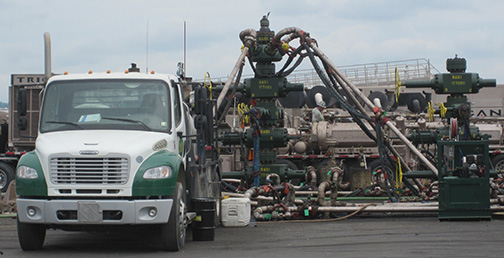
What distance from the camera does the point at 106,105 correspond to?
11555 mm

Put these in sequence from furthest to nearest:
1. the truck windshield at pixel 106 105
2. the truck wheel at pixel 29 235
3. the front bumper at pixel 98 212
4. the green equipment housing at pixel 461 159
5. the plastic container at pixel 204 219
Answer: the green equipment housing at pixel 461 159 → the plastic container at pixel 204 219 → the truck windshield at pixel 106 105 → the truck wheel at pixel 29 235 → the front bumper at pixel 98 212

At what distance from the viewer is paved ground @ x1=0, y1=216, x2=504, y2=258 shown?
10.7 meters

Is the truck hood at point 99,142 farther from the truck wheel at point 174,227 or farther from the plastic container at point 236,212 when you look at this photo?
the plastic container at point 236,212

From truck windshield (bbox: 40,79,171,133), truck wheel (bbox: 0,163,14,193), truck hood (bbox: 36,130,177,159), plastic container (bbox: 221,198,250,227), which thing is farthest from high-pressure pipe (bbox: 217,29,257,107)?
truck wheel (bbox: 0,163,14,193)

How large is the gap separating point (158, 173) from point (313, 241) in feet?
9.02

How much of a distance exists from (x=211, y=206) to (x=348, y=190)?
11772mm

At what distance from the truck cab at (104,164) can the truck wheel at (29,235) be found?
0.01 meters

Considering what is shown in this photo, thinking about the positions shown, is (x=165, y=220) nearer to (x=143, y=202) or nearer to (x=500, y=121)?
(x=143, y=202)

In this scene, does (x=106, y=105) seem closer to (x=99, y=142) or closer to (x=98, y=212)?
(x=99, y=142)

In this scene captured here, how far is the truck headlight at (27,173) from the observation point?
10734 mm

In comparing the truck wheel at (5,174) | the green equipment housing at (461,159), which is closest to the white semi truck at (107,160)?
the green equipment housing at (461,159)

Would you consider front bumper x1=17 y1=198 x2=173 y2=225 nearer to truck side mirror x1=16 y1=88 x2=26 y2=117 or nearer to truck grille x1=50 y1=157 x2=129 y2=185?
truck grille x1=50 y1=157 x2=129 y2=185

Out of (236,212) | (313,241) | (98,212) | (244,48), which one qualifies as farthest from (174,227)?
(244,48)

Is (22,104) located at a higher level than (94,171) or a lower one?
higher
